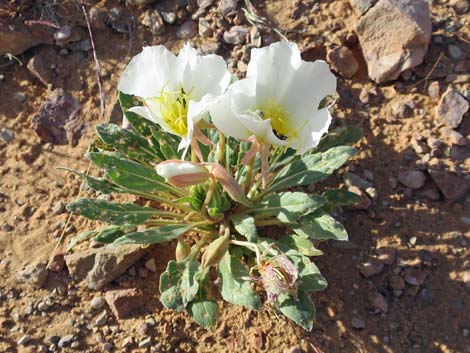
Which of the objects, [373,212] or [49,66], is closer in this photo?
[373,212]

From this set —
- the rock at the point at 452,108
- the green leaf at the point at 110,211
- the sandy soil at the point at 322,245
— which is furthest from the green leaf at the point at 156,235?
the rock at the point at 452,108

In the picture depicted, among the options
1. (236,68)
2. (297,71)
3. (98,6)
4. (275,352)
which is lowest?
(275,352)

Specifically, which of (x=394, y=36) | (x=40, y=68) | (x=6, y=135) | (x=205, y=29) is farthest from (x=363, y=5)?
(x=6, y=135)

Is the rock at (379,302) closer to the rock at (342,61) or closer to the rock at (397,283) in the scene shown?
the rock at (397,283)

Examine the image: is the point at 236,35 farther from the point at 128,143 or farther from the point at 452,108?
the point at 452,108

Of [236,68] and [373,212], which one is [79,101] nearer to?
[236,68]

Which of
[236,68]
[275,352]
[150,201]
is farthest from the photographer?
[236,68]

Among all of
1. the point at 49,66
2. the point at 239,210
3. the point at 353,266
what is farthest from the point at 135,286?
the point at 49,66

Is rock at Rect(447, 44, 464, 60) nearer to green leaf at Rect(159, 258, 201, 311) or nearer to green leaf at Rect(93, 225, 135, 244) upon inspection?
green leaf at Rect(159, 258, 201, 311)
